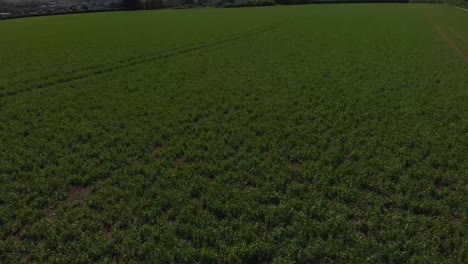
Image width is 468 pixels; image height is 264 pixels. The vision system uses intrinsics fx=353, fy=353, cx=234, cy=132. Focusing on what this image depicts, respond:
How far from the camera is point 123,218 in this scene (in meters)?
8.08

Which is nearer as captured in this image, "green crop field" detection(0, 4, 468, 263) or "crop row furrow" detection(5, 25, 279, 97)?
"green crop field" detection(0, 4, 468, 263)

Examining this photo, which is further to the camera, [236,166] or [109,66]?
[109,66]

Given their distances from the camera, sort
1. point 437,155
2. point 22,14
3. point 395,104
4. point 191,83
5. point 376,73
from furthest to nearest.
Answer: point 22,14, point 376,73, point 191,83, point 395,104, point 437,155

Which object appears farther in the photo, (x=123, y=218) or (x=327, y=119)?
(x=327, y=119)

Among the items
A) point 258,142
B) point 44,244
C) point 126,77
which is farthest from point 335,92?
point 44,244

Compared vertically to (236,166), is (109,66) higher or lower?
lower

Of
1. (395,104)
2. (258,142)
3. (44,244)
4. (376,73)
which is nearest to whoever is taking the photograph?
(44,244)

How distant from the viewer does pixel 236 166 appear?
10.3 meters

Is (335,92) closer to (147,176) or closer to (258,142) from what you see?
(258,142)

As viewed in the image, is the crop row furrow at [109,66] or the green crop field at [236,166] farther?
the crop row furrow at [109,66]

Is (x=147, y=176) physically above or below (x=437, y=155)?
below

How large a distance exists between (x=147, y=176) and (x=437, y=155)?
8.61 meters

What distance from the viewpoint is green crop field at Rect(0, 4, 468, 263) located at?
7.22 meters

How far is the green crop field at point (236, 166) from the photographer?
7.22 m
